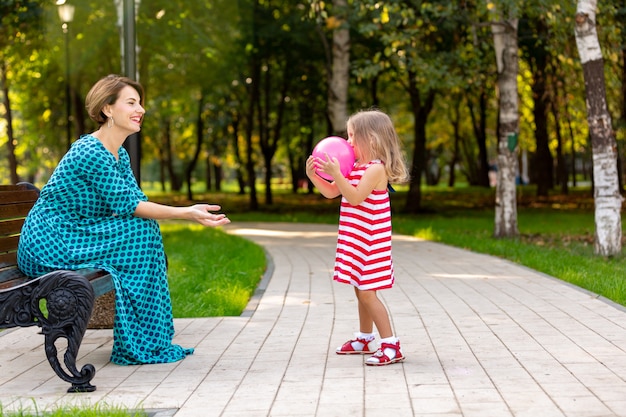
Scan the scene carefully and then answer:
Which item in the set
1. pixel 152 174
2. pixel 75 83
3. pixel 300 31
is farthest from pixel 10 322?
pixel 152 174

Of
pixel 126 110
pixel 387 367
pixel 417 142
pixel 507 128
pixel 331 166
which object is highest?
pixel 417 142

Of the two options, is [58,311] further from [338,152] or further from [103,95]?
[338,152]

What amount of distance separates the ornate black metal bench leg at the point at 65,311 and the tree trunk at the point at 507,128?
12340 mm

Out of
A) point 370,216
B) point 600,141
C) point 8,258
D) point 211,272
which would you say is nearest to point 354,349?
point 370,216

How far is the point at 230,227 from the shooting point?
2288cm

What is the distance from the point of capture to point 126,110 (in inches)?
252

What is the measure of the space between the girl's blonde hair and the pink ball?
0.39ft

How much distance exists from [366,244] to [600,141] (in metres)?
7.73

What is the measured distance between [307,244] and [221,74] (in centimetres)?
1592

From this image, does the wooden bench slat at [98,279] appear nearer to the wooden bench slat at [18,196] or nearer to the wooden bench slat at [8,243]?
the wooden bench slat at [8,243]

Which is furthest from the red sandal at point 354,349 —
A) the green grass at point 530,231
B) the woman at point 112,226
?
the green grass at point 530,231

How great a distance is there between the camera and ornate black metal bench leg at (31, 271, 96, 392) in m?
5.55

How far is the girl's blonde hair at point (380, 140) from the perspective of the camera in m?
6.25

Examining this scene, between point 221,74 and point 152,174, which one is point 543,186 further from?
point 152,174
